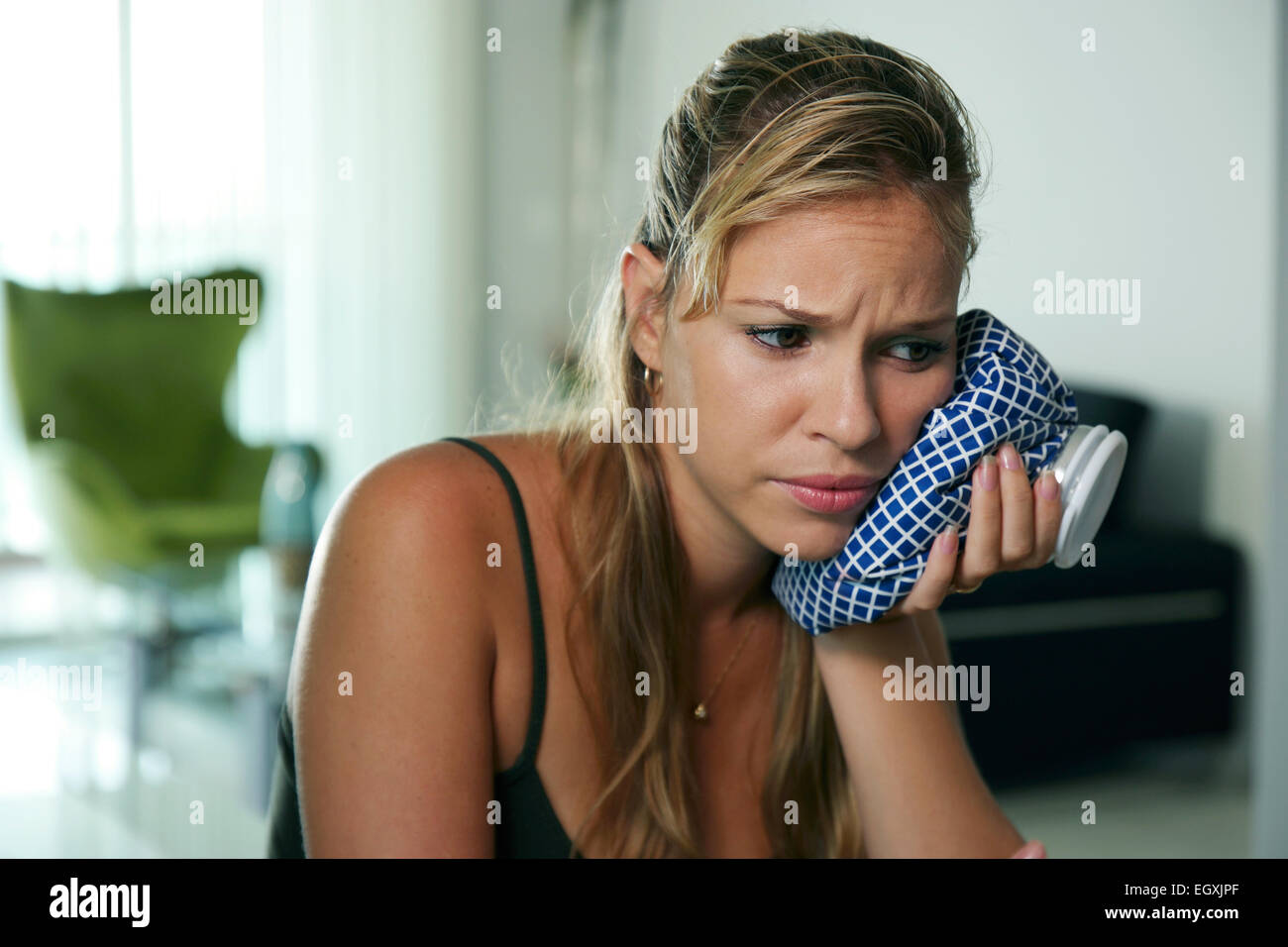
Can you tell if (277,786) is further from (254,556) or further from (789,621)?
(254,556)

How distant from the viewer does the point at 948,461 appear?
92 cm

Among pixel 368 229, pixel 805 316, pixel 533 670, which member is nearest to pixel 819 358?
pixel 805 316

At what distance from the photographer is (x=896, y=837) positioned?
42.1 inches

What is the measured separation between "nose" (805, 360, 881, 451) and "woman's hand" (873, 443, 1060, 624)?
119 millimetres

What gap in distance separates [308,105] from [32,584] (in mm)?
2164

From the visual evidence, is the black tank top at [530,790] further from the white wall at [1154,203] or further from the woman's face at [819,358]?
the white wall at [1154,203]

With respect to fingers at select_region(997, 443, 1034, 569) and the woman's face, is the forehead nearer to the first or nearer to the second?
the woman's face

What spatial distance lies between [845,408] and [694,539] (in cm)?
27

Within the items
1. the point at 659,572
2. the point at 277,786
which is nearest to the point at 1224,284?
the point at 659,572

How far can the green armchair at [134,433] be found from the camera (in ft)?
10.9

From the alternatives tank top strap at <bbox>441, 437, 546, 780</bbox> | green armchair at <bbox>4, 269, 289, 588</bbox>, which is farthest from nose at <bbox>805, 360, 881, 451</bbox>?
green armchair at <bbox>4, 269, 289, 588</bbox>

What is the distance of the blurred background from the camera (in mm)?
2660

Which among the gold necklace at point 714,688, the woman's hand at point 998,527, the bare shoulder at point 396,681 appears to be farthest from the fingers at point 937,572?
the bare shoulder at point 396,681
